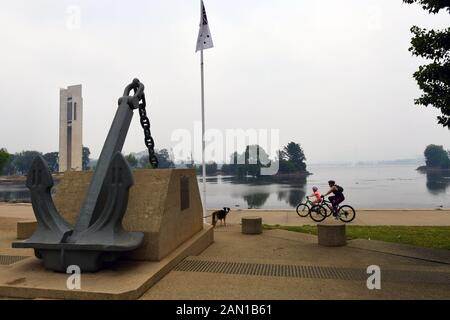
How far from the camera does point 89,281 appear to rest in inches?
163

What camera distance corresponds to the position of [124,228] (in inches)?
203

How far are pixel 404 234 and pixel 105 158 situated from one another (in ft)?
21.3

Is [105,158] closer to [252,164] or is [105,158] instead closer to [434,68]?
[434,68]

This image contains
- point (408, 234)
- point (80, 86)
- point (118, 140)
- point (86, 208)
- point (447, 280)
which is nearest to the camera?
point (447, 280)

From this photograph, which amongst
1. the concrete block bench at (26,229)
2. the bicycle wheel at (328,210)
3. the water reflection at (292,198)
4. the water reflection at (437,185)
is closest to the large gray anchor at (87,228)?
the concrete block bench at (26,229)

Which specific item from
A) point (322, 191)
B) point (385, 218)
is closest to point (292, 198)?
point (322, 191)

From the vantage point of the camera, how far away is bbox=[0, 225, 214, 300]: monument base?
12.4 feet

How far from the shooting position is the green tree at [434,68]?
5.64 metres

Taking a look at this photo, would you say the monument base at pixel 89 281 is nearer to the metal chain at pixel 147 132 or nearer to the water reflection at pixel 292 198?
the metal chain at pixel 147 132

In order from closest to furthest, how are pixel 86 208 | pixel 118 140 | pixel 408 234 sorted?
pixel 86 208
pixel 118 140
pixel 408 234

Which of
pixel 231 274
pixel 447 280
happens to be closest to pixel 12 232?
pixel 231 274

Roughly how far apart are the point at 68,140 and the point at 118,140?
174ft

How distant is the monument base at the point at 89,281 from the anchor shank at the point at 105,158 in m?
0.66
